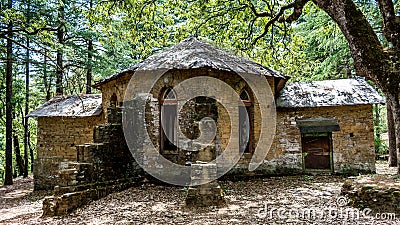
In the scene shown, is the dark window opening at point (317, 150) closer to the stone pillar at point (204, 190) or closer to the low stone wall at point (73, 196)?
the stone pillar at point (204, 190)

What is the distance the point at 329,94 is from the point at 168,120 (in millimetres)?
6978

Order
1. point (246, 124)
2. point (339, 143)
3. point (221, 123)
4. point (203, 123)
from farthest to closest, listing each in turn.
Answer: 1. point (339, 143)
2. point (246, 124)
3. point (221, 123)
4. point (203, 123)

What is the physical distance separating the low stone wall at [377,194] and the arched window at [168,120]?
20.9 feet

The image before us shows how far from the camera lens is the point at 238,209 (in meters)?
7.53

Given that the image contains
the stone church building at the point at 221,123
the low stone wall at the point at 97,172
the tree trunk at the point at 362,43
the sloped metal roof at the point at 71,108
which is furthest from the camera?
the sloped metal roof at the point at 71,108

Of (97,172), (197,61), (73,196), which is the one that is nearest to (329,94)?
(197,61)

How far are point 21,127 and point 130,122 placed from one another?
575 inches

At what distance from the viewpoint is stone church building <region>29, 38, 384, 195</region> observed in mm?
10633

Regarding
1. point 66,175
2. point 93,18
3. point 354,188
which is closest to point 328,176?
point 354,188

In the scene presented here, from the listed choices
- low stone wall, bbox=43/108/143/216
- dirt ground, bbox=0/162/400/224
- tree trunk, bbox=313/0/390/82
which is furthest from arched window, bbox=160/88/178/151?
tree trunk, bbox=313/0/390/82

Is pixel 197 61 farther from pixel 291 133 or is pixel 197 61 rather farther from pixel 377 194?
pixel 377 194

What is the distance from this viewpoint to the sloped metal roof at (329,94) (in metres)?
12.7

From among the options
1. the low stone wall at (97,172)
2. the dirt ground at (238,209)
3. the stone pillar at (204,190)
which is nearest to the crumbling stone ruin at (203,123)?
the low stone wall at (97,172)

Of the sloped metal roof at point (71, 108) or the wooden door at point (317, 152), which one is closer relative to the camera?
the wooden door at point (317, 152)
